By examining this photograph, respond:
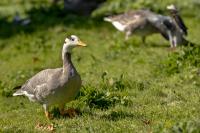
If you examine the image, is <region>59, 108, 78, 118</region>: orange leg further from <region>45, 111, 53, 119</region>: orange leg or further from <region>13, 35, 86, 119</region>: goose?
<region>45, 111, 53, 119</region>: orange leg

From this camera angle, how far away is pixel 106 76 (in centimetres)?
1527

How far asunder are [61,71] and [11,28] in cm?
1302

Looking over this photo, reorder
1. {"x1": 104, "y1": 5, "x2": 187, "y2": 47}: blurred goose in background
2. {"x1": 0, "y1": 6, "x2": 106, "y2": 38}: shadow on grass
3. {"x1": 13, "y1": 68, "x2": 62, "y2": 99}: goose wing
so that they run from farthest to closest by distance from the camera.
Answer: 1. {"x1": 0, "y1": 6, "x2": 106, "y2": 38}: shadow on grass
2. {"x1": 104, "y1": 5, "x2": 187, "y2": 47}: blurred goose in background
3. {"x1": 13, "y1": 68, "x2": 62, "y2": 99}: goose wing

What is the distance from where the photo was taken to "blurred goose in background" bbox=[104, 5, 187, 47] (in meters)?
18.1

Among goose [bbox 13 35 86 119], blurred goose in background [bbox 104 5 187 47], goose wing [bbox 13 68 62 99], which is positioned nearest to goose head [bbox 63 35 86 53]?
goose [bbox 13 35 86 119]

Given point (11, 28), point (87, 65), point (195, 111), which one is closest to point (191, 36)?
point (87, 65)

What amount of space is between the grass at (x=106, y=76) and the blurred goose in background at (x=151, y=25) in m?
0.44

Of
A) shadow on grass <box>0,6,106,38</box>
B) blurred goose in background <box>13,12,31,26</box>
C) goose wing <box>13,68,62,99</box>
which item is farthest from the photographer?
blurred goose in background <box>13,12,31,26</box>

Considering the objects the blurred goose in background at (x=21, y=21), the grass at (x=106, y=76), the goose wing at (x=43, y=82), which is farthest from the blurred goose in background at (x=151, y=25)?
the goose wing at (x=43, y=82)

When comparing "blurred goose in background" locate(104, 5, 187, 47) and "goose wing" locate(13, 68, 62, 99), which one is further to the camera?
"blurred goose in background" locate(104, 5, 187, 47)

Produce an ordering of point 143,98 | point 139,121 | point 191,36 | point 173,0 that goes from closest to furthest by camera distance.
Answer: point 139,121, point 143,98, point 191,36, point 173,0

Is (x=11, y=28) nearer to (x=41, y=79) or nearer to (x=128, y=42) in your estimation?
(x=128, y=42)

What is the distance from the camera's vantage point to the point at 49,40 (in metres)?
21.6

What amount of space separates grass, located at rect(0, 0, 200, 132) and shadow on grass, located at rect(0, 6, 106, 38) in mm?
Result: 39
